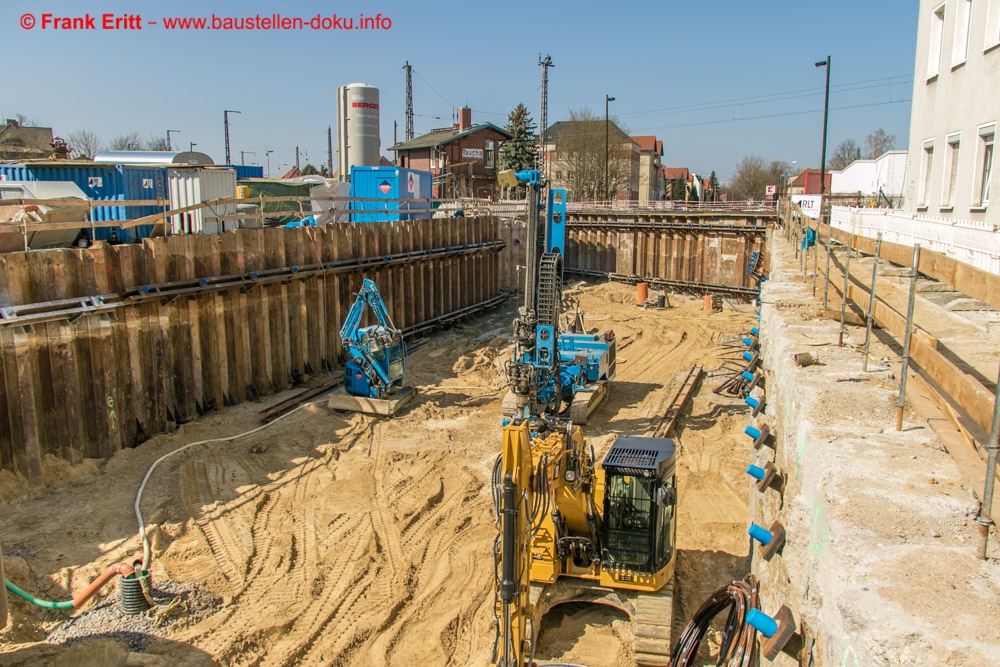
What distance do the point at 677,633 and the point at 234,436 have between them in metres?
8.77

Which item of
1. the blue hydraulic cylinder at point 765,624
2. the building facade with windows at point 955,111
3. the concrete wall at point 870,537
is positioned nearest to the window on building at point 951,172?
the building facade with windows at point 955,111

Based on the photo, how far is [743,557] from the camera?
31.1 feet

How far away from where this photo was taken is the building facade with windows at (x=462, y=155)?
53.5m

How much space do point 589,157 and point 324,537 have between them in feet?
160

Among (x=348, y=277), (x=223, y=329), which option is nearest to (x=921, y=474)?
(x=223, y=329)

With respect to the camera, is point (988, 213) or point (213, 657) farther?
point (988, 213)

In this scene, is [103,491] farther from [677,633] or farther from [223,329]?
[677,633]

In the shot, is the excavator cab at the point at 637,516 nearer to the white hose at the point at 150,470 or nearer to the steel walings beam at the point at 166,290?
the white hose at the point at 150,470

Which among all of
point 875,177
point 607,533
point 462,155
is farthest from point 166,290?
point 462,155

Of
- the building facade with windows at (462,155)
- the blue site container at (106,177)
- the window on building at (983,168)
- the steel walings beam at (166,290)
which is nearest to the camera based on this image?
the steel walings beam at (166,290)

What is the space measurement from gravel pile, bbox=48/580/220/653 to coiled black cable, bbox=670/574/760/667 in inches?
212

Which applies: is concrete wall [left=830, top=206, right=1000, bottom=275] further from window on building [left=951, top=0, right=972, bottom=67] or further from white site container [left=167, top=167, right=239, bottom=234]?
white site container [left=167, top=167, right=239, bottom=234]

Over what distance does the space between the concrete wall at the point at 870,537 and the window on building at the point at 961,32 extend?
32.1 ft

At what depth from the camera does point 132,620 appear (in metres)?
A: 7.84
